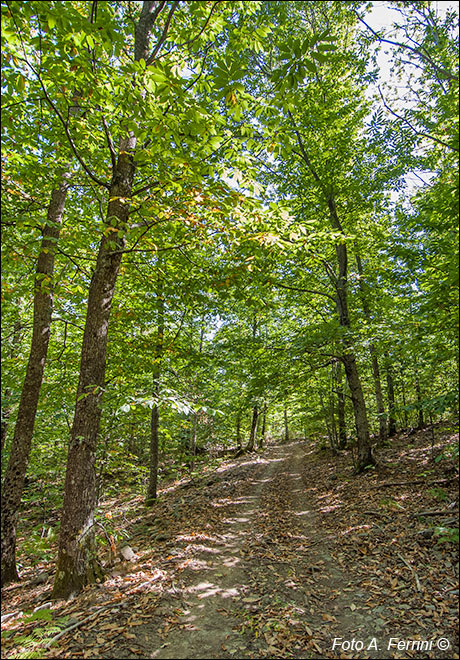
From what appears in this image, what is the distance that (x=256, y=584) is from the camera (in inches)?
181

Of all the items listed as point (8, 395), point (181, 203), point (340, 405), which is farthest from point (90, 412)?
Answer: point (340, 405)

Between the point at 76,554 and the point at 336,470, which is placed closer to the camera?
the point at 76,554

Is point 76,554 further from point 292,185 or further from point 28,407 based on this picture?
point 292,185

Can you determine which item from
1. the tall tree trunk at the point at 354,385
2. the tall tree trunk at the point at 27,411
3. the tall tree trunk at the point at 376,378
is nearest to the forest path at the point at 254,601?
the tall tree trunk at the point at 27,411

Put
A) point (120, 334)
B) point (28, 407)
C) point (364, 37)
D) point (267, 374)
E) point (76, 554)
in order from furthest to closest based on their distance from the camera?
point (267, 374) → point (364, 37) → point (120, 334) → point (28, 407) → point (76, 554)

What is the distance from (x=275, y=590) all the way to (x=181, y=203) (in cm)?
593

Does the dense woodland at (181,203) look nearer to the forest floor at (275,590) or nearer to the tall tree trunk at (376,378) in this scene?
the tall tree trunk at (376,378)

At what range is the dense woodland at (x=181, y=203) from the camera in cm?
378

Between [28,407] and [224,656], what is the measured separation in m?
5.48

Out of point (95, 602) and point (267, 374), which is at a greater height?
point (267, 374)

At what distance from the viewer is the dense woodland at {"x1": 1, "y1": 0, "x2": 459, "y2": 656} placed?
12.4 feet

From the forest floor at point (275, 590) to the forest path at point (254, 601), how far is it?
0.05 feet

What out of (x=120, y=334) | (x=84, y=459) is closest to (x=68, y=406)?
(x=120, y=334)

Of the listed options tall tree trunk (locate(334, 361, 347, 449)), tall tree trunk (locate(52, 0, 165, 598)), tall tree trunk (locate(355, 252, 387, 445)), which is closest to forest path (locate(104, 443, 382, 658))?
tall tree trunk (locate(52, 0, 165, 598))
